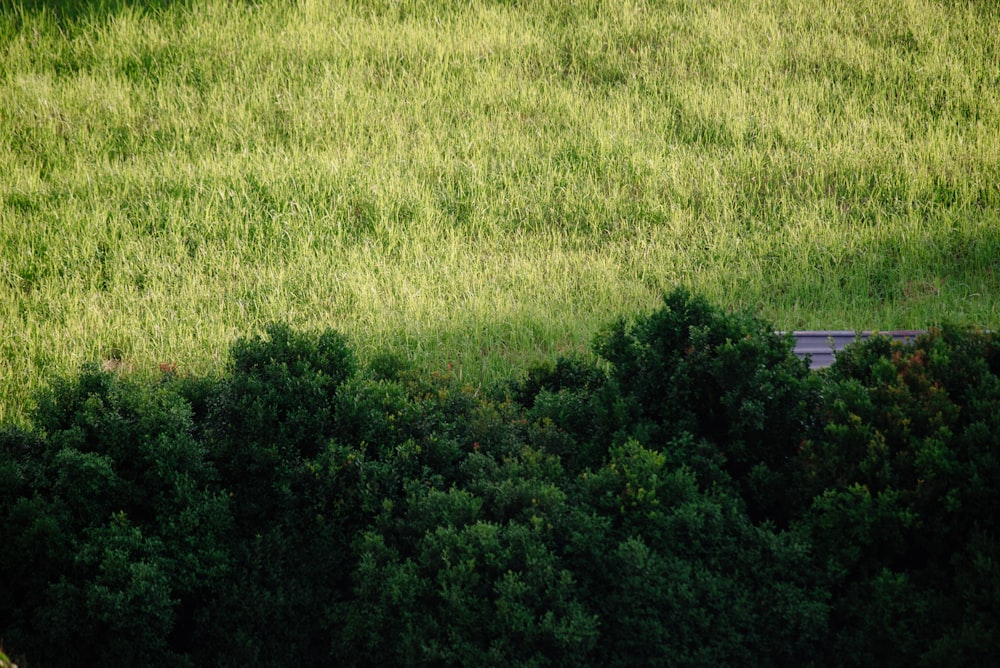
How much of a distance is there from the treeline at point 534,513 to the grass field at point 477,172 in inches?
66.2

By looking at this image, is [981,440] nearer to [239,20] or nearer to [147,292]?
[147,292]

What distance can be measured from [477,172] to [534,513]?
5331mm

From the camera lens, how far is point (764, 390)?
12.6 ft

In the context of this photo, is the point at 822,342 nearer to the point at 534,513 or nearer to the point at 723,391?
the point at 723,391

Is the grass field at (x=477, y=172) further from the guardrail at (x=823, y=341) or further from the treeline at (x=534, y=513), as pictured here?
the treeline at (x=534, y=513)

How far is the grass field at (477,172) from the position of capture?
6.48 meters

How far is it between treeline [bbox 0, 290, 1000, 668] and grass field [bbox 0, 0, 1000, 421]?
168 centimetres

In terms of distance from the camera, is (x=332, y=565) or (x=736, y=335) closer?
(x=332, y=565)

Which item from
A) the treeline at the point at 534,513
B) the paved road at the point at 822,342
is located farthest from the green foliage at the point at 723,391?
the paved road at the point at 822,342

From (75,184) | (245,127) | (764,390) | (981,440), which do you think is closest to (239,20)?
(245,127)

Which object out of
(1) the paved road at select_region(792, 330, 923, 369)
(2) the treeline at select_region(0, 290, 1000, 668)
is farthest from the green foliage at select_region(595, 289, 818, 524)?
(1) the paved road at select_region(792, 330, 923, 369)

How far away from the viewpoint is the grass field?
6.48 metres

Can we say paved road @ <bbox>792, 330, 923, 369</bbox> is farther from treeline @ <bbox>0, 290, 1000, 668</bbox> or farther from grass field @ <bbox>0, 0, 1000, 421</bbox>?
treeline @ <bbox>0, 290, 1000, 668</bbox>

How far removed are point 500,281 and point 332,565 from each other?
11.5 ft
